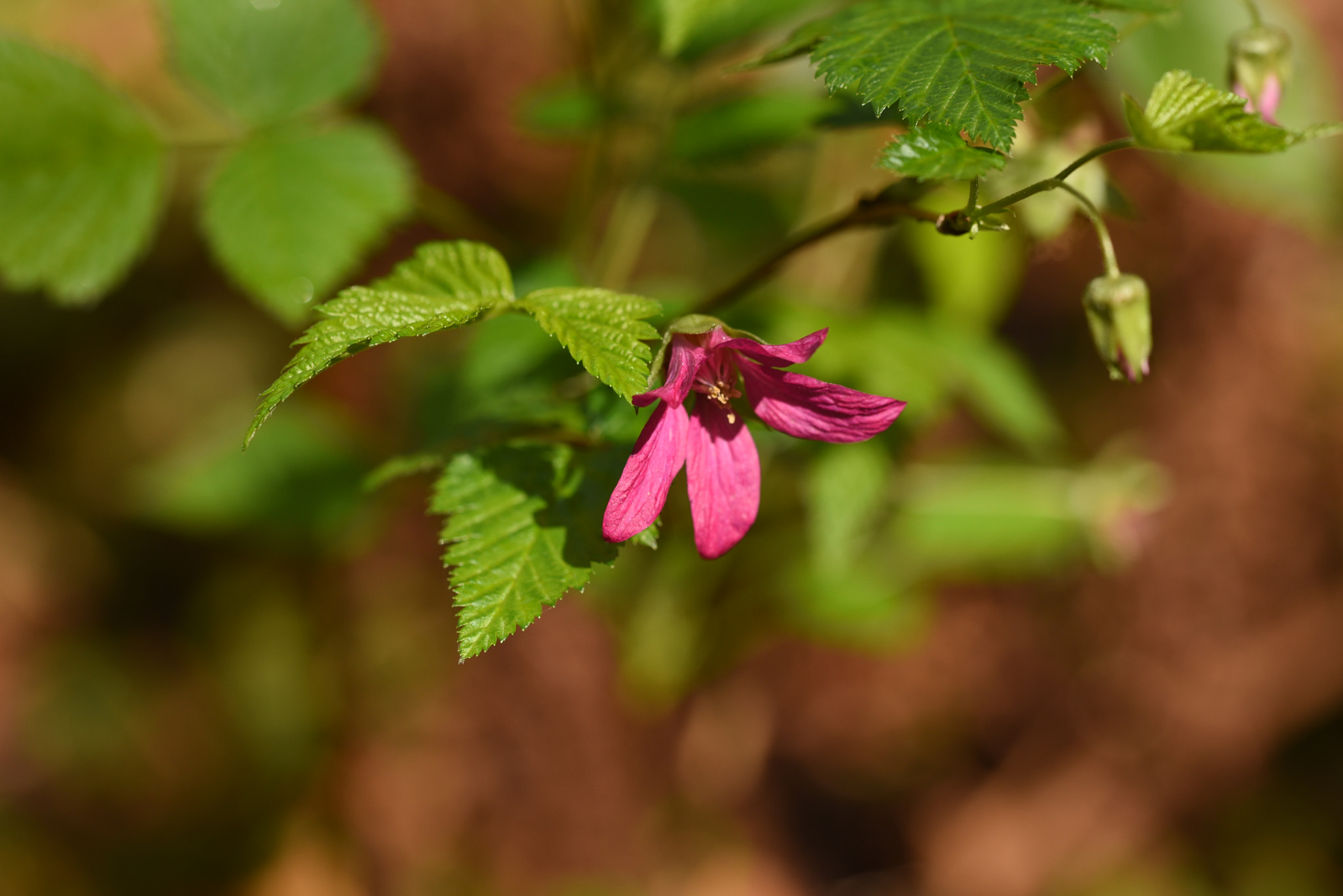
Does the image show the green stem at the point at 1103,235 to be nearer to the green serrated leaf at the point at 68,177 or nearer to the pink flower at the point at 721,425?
the pink flower at the point at 721,425

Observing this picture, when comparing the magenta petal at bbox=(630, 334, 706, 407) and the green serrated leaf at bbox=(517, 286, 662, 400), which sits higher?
the green serrated leaf at bbox=(517, 286, 662, 400)

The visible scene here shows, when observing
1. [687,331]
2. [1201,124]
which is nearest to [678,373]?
[687,331]

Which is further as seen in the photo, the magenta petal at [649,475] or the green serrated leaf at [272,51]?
the green serrated leaf at [272,51]

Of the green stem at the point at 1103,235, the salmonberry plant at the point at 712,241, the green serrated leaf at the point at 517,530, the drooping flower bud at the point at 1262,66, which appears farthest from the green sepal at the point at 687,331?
the drooping flower bud at the point at 1262,66

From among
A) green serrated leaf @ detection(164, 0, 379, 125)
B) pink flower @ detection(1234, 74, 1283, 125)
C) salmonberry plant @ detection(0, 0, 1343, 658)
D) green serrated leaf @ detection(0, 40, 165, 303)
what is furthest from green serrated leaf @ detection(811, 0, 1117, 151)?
green serrated leaf @ detection(0, 40, 165, 303)

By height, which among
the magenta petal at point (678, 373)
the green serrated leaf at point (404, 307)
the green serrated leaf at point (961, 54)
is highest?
the green serrated leaf at point (961, 54)

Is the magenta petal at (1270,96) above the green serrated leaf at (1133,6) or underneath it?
underneath

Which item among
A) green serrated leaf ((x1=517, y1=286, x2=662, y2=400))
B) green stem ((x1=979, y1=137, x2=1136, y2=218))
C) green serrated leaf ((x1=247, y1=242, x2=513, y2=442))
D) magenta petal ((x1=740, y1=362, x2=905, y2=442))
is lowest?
magenta petal ((x1=740, y1=362, x2=905, y2=442))

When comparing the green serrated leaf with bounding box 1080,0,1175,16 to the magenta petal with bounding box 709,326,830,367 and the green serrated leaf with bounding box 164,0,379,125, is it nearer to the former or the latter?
the magenta petal with bounding box 709,326,830,367
